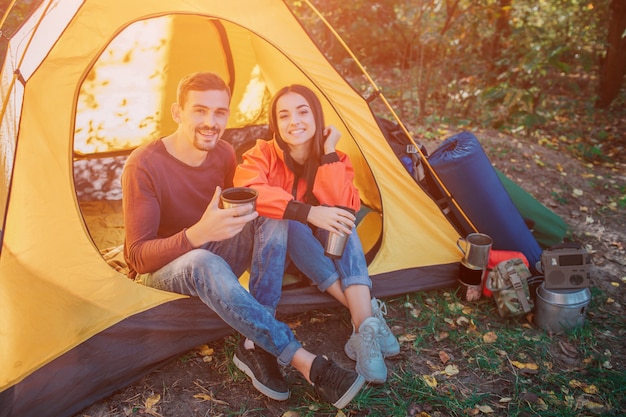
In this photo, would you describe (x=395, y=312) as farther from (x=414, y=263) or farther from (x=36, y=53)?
(x=36, y=53)

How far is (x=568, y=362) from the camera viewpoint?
247 cm

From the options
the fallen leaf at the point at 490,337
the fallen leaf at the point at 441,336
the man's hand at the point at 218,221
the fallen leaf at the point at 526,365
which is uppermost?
the man's hand at the point at 218,221

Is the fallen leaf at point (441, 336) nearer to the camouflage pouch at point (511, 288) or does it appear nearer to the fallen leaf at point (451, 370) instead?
the fallen leaf at point (451, 370)

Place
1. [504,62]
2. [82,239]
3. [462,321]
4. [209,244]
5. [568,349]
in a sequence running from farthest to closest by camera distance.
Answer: [504,62]
[462,321]
[568,349]
[209,244]
[82,239]

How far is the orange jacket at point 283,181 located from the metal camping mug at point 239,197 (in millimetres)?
276

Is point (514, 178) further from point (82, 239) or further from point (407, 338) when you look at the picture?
point (82, 239)

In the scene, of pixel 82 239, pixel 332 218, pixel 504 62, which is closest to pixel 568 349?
pixel 332 218

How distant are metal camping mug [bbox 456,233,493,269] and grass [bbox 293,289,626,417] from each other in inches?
9.3

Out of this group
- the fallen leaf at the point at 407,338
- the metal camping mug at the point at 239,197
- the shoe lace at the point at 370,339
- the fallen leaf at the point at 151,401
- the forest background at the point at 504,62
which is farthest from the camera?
the forest background at the point at 504,62

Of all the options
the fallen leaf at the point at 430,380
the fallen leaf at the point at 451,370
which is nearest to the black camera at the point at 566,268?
the fallen leaf at the point at 451,370

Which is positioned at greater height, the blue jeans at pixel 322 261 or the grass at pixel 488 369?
the blue jeans at pixel 322 261

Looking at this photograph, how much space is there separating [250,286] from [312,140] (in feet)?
2.76

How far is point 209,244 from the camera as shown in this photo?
2402 mm

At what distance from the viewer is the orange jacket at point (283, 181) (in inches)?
94.0
